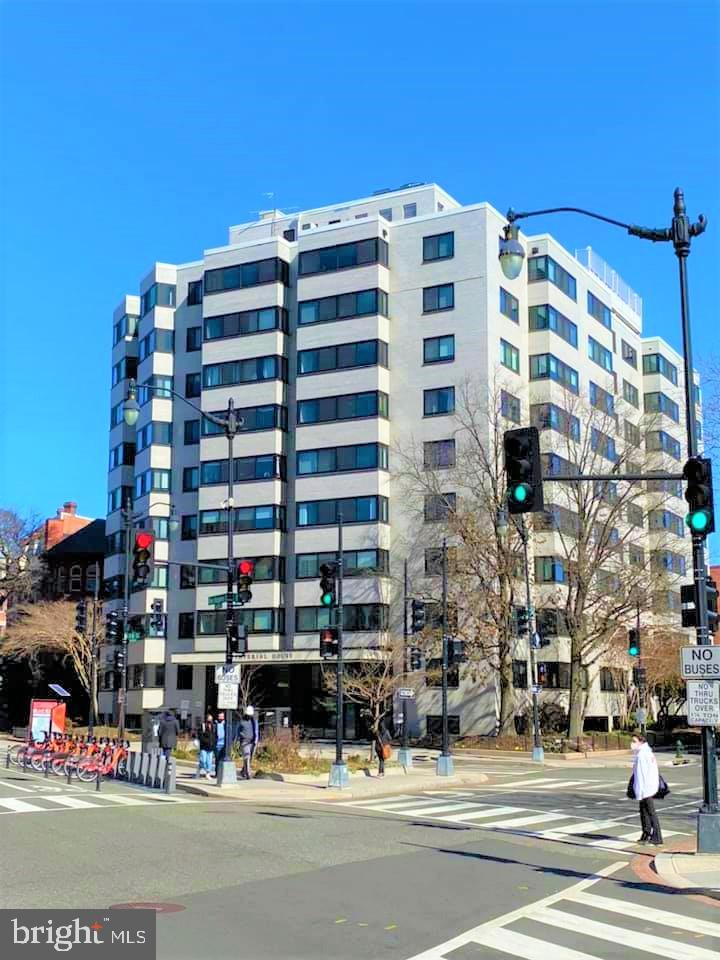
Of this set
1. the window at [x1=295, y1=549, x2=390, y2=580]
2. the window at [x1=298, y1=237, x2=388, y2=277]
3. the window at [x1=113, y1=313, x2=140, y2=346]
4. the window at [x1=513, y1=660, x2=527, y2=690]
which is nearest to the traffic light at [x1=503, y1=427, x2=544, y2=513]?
the window at [x1=295, y1=549, x2=390, y2=580]

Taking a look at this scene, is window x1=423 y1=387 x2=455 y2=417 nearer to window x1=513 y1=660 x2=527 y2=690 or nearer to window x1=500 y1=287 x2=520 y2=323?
window x1=500 y1=287 x2=520 y2=323

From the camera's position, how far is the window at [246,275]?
62.6 metres

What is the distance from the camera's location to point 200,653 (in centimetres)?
6050

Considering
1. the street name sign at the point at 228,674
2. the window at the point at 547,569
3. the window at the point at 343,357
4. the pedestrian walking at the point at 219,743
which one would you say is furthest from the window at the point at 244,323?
the street name sign at the point at 228,674

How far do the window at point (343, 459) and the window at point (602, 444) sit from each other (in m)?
11.4

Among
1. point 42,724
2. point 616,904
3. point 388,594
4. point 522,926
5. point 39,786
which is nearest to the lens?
point 522,926

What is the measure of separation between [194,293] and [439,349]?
18.6 meters

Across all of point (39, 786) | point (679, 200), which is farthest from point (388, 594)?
point (679, 200)

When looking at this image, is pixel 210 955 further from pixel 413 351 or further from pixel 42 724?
pixel 413 351

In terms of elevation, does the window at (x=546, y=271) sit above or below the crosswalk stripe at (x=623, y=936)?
above

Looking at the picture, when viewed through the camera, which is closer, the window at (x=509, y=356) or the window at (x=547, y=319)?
the window at (x=509, y=356)

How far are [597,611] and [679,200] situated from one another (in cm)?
→ 3756

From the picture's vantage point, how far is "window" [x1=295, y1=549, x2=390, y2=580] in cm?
5744

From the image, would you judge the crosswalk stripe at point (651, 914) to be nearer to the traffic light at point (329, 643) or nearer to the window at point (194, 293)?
the traffic light at point (329, 643)
